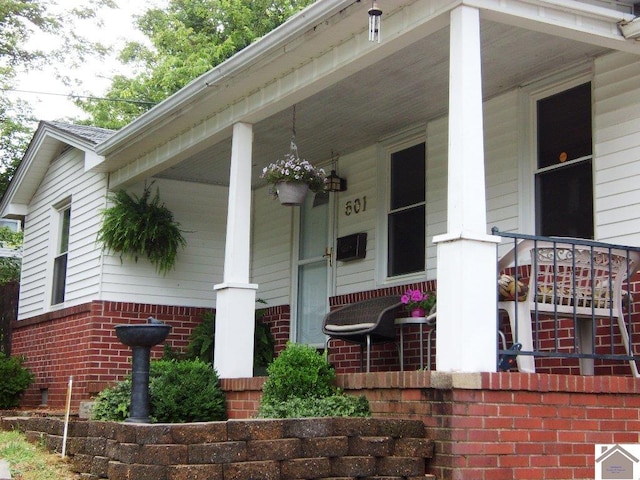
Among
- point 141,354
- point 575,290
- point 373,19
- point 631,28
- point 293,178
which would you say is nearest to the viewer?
point 373,19

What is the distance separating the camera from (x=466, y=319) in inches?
210

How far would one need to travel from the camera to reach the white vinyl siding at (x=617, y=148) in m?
6.52

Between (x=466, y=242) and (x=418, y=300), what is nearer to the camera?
(x=466, y=242)

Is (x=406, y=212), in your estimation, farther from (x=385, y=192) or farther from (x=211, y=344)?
(x=211, y=344)

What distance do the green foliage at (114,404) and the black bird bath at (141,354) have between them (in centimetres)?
37

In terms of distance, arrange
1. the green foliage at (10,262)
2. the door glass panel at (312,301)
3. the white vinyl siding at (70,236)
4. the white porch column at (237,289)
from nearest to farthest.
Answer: the white porch column at (237,289) < the door glass panel at (312,301) < the white vinyl siding at (70,236) < the green foliage at (10,262)

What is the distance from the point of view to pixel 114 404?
7184 millimetres

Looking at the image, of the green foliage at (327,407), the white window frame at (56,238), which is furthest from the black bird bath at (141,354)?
the white window frame at (56,238)

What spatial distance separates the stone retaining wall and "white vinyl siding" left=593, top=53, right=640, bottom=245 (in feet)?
7.43

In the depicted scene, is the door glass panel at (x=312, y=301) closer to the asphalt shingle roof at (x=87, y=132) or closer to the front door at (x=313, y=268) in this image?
the front door at (x=313, y=268)

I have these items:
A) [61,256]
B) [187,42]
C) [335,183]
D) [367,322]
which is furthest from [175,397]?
[187,42]

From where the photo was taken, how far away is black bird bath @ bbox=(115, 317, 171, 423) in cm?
657

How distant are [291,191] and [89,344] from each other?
346 centimetres

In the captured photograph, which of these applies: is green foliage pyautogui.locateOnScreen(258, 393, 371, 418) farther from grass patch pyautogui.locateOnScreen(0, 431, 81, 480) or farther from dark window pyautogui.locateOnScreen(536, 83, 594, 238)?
dark window pyautogui.locateOnScreen(536, 83, 594, 238)
